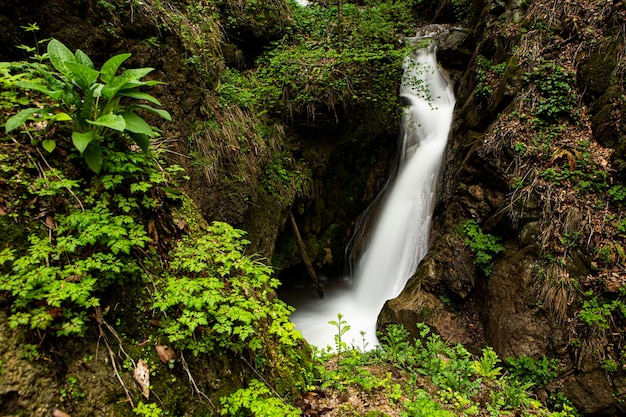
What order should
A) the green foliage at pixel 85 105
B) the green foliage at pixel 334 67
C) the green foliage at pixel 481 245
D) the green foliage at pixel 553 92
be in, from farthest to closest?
the green foliage at pixel 334 67 → the green foliage at pixel 481 245 → the green foliage at pixel 553 92 → the green foliage at pixel 85 105

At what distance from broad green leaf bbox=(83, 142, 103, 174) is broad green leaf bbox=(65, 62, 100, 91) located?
0.38m

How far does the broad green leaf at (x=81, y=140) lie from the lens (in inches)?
74.8

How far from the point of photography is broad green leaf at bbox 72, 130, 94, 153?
190cm

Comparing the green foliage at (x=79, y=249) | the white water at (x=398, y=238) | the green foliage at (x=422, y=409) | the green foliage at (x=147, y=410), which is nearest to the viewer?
the green foliage at (x=79, y=249)

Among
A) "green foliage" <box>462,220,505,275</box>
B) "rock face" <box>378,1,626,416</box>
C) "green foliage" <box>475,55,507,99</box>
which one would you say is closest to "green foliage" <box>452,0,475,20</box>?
"rock face" <box>378,1,626,416</box>

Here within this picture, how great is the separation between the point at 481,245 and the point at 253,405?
5214mm

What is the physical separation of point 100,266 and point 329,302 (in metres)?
6.32

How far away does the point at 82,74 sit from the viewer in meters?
2.03

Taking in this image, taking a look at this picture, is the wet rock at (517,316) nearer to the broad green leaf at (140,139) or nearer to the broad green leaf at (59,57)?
the broad green leaf at (140,139)

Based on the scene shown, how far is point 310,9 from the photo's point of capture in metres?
8.62

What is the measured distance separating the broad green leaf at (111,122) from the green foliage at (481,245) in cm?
578

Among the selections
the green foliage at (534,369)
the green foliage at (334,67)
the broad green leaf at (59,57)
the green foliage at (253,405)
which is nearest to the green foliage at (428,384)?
the green foliage at (253,405)

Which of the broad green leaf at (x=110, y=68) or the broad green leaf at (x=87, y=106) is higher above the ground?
the broad green leaf at (x=110, y=68)

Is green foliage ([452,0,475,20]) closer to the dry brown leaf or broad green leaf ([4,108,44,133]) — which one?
broad green leaf ([4,108,44,133])
